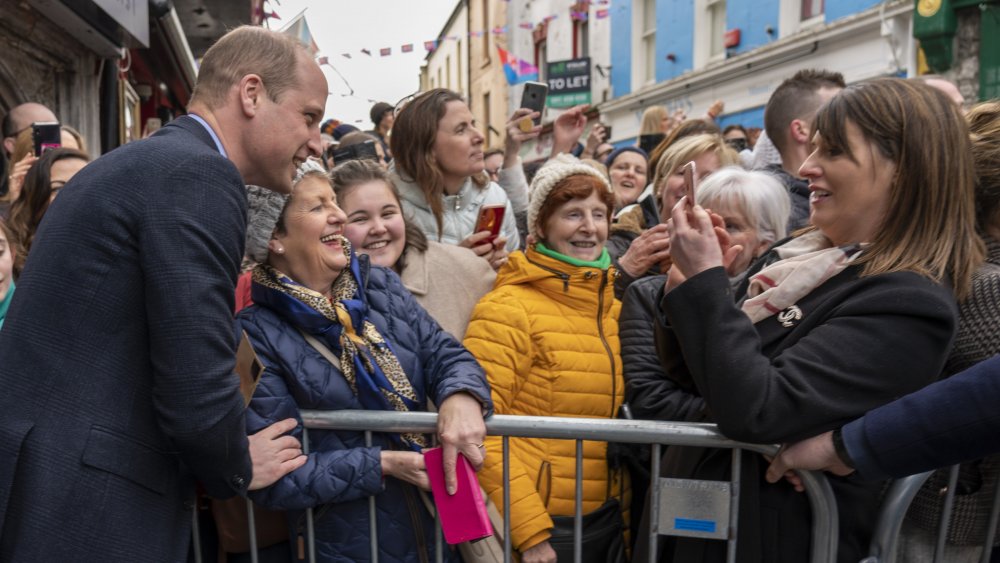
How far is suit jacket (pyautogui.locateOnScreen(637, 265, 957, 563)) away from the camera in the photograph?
168cm

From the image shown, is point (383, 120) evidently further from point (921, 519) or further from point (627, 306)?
point (921, 519)

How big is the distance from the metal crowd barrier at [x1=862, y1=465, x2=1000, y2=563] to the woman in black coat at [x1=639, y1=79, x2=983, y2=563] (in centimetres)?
6

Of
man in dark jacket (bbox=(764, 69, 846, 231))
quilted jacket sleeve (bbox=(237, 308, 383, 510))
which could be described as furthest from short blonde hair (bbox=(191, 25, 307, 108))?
man in dark jacket (bbox=(764, 69, 846, 231))

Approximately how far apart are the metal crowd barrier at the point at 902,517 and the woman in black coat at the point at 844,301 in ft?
0.20

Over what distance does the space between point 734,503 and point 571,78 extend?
55.4 ft

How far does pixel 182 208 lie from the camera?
1551 mm

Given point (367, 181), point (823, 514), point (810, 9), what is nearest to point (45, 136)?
point (367, 181)

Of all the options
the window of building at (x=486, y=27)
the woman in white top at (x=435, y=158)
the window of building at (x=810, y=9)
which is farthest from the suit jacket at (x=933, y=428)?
the window of building at (x=486, y=27)

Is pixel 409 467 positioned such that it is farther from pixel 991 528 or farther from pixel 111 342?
pixel 991 528

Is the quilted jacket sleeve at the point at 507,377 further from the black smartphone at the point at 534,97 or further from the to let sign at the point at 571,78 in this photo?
the to let sign at the point at 571,78

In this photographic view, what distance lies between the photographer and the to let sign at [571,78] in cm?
1788

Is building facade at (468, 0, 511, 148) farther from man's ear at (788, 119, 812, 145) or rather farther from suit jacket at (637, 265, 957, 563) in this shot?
suit jacket at (637, 265, 957, 563)

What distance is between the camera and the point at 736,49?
1345cm

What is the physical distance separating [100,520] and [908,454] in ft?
5.62
